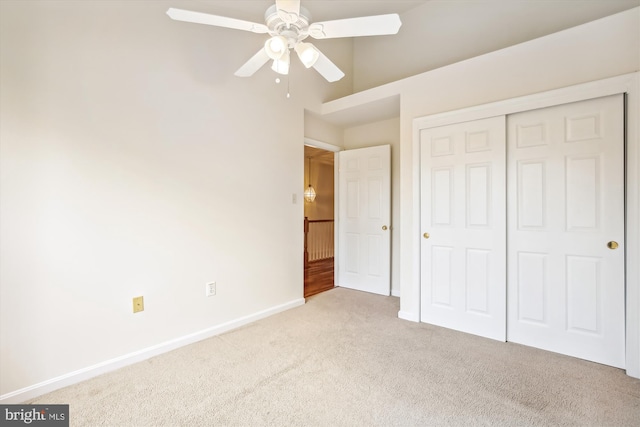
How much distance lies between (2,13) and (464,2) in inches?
155

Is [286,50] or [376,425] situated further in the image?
[286,50]

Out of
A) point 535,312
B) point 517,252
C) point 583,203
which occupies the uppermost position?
point 583,203

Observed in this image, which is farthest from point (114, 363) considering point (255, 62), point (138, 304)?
point (255, 62)

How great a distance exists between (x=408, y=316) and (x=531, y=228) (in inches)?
54.1

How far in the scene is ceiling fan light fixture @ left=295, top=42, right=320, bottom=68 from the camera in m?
1.73

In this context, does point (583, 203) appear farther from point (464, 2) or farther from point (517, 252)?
point (464, 2)

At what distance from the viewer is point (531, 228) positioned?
2.39 m

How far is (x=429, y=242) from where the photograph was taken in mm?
2898

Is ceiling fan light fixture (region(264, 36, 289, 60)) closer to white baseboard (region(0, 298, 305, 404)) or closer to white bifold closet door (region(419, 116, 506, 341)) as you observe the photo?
white bifold closet door (region(419, 116, 506, 341))

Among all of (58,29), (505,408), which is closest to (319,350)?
(505,408)

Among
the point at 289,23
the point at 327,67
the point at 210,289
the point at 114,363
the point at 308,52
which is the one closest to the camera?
the point at 289,23

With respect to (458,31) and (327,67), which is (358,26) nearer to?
(327,67)

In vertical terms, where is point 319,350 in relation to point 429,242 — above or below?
below

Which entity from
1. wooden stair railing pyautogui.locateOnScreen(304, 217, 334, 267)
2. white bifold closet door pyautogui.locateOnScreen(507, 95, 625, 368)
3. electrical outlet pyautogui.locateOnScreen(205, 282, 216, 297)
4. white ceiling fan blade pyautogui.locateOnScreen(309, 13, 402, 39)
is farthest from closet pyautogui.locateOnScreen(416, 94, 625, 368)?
wooden stair railing pyautogui.locateOnScreen(304, 217, 334, 267)
